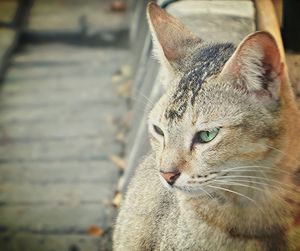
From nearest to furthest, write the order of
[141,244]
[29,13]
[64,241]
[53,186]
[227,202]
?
[227,202] → [141,244] → [64,241] → [53,186] → [29,13]

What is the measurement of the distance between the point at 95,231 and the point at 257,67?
2392 millimetres

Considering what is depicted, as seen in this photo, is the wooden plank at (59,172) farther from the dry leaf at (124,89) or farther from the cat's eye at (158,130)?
the cat's eye at (158,130)

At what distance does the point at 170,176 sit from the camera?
2.43 meters

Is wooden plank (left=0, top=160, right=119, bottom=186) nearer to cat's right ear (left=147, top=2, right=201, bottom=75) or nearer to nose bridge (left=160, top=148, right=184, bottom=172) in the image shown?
cat's right ear (left=147, top=2, right=201, bottom=75)

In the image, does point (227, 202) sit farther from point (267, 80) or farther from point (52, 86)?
point (52, 86)

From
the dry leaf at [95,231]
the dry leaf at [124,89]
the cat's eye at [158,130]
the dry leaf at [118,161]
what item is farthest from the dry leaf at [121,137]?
the cat's eye at [158,130]

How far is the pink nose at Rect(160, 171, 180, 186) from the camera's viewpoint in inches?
95.1

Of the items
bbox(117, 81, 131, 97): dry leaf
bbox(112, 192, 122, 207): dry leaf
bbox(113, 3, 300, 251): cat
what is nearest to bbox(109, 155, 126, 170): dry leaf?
bbox(112, 192, 122, 207): dry leaf

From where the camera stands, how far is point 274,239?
8.63 ft

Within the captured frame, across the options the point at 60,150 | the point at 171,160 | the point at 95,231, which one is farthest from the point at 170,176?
the point at 60,150

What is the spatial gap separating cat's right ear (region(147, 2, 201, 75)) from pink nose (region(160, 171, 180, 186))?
1.58 feet

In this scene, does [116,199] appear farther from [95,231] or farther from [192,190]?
[192,190]

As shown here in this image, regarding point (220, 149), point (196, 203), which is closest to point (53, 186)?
point (196, 203)

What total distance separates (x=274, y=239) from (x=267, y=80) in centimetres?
67
